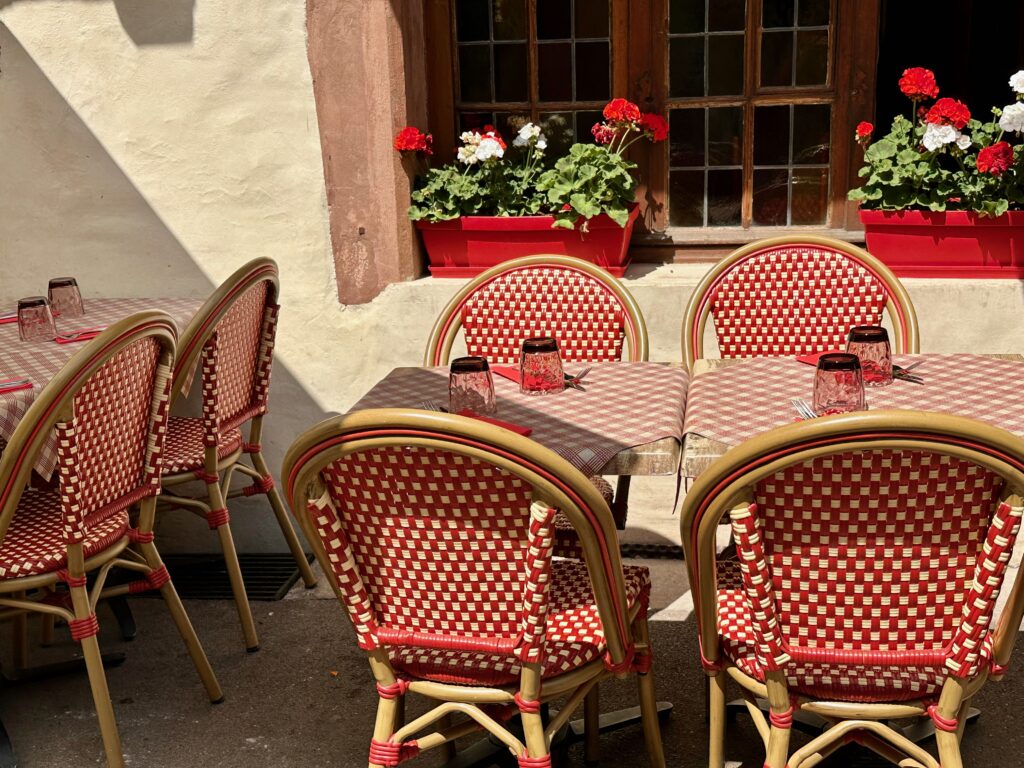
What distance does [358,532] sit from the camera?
1901 millimetres

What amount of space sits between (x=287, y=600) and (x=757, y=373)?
1.69 m

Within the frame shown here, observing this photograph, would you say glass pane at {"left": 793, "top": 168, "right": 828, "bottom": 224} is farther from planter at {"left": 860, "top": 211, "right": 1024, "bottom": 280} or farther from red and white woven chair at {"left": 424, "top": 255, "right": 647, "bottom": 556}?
red and white woven chair at {"left": 424, "top": 255, "right": 647, "bottom": 556}

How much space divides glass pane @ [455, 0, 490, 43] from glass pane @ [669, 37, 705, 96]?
0.63 m

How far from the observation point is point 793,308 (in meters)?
3.16

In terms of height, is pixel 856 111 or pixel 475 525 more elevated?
pixel 856 111

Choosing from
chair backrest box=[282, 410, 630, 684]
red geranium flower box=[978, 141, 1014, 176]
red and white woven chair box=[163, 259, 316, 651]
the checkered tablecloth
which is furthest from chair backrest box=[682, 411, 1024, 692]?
red geranium flower box=[978, 141, 1014, 176]

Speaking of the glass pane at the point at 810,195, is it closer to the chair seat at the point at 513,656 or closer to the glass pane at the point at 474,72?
the glass pane at the point at 474,72

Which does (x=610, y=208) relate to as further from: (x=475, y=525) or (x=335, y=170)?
(x=475, y=525)

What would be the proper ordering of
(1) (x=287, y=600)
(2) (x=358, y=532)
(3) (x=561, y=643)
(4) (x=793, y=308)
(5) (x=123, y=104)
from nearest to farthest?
(2) (x=358, y=532) < (3) (x=561, y=643) < (4) (x=793, y=308) < (1) (x=287, y=600) < (5) (x=123, y=104)

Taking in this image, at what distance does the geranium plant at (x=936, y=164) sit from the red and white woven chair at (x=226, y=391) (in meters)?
1.86

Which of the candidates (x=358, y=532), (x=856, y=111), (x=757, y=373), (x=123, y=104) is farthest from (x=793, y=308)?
(x=123, y=104)

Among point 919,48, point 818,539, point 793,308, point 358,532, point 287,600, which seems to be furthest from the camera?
point 919,48

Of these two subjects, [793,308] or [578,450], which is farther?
[793,308]

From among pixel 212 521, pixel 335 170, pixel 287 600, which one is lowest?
pixel 287 600
